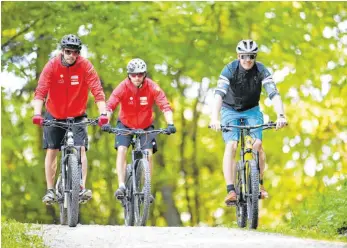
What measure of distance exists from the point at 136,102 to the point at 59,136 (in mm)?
1209

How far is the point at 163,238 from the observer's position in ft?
32.3

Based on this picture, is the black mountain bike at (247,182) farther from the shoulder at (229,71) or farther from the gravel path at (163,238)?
the shoulder at (229,71)

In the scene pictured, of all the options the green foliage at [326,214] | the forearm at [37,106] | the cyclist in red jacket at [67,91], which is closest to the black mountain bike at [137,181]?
the cyclist in red jacket at [67,91]

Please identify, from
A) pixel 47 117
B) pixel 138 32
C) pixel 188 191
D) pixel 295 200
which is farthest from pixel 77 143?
pixel 295 200

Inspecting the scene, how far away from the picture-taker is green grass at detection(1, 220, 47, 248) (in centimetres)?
941

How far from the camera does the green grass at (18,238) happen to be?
9406 mm

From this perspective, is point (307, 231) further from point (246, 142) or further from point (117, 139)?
point (117, 139)

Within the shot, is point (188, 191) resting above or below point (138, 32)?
below

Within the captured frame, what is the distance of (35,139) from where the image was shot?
72.4ft

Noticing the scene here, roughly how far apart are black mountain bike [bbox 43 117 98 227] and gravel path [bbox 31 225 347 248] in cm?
30

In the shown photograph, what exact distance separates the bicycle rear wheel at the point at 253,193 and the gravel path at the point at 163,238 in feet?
0.90

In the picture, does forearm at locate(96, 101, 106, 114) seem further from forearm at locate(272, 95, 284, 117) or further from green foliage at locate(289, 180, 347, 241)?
green foliage at locate(289, 180, 347, 241)

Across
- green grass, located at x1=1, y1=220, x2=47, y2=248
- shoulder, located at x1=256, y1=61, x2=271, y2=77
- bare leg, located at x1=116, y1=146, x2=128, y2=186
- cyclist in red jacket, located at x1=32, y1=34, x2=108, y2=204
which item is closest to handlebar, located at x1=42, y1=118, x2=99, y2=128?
cyclist in red jacket, located at x1=32, y1=34, x2=108, y2=204

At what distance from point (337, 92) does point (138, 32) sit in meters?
5.22
